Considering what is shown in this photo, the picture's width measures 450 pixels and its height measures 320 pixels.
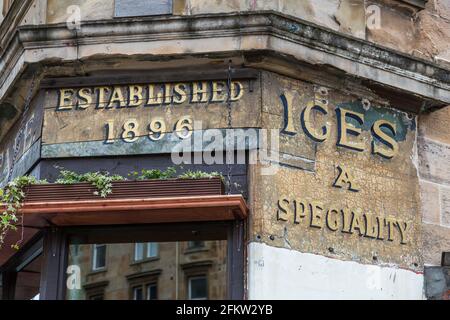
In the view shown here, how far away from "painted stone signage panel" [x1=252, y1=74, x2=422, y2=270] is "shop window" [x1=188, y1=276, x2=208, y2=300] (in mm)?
15234

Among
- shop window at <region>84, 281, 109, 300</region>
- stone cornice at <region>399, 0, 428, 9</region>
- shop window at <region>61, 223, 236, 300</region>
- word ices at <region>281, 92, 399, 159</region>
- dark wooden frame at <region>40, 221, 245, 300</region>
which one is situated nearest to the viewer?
dark wooden frame at <region>40, 221, 245, 300</region>

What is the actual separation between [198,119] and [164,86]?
0.46m

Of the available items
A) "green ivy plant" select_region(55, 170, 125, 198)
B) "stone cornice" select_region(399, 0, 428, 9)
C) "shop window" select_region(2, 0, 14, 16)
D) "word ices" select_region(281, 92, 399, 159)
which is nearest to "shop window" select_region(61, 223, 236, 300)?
"shop window" select_region(2, 0, 14, 16)

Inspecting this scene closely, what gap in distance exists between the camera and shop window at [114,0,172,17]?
8.54 metres

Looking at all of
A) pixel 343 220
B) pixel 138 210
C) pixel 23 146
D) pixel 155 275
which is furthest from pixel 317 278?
pixel 155 275

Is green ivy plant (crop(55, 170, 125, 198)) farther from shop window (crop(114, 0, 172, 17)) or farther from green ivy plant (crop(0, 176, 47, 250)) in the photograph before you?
shop window (crop(114, 0, 172, 17))

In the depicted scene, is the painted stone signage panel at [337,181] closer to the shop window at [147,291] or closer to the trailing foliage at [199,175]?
the trailing foliage at [199,175]

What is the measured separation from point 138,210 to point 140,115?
1055mm

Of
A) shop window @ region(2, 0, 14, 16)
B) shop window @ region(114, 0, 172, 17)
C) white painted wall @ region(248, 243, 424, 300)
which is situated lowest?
white painted wall @ region(248, 243, 424, 300)

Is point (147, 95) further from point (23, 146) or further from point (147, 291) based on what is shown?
point (147, 291)

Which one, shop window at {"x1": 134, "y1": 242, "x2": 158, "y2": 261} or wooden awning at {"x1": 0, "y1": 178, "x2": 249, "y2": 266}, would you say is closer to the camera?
wooden awning at {"x1": 0, "y1": 178, "x2": 249, "y2": 266}

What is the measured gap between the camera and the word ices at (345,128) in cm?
831

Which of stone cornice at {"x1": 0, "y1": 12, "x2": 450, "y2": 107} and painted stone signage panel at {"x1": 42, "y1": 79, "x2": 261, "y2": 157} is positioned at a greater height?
stone cornice at {"x1": 0, "y1": 12, "x2": 450, "y2": 107}

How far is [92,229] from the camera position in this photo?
26.7ft
